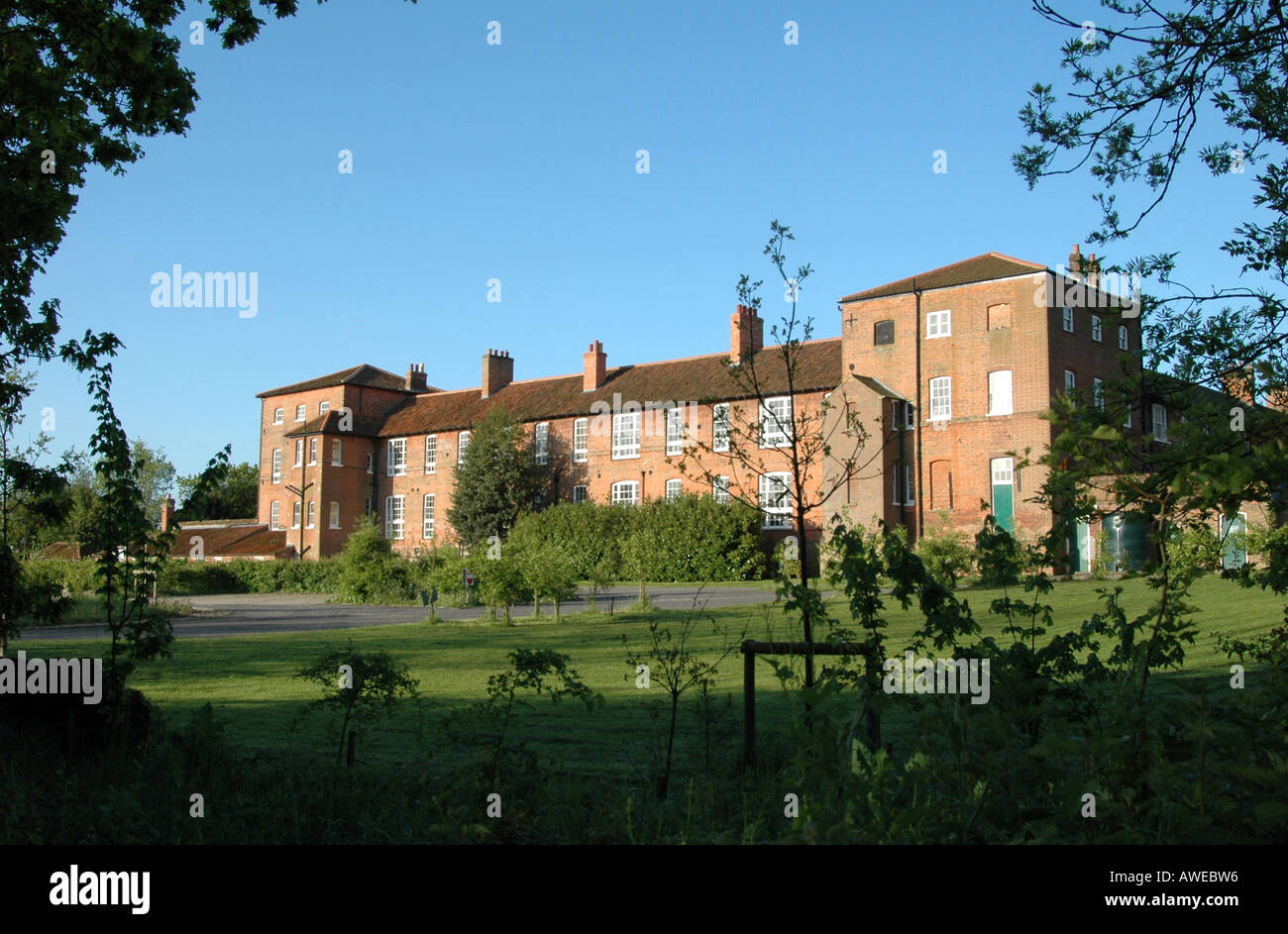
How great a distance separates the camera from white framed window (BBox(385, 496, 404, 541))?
61.4 metres

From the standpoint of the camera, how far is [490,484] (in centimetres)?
5172

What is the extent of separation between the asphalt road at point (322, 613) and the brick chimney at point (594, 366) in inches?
744

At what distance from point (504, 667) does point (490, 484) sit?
1476 inches

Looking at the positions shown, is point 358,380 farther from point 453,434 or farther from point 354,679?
point 354,679

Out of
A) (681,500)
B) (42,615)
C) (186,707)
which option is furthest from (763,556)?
(42,615)

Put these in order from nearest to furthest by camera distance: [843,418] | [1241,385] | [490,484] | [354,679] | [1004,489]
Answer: [1241,385], [354,679], [843,418], [1004,489], [490,484]

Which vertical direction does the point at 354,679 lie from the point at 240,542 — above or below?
above

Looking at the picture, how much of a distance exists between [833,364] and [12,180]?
38917 mm

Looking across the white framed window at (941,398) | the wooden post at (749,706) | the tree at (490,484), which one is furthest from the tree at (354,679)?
the tree at (490,484)

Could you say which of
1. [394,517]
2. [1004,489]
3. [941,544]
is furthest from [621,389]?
[941,544]

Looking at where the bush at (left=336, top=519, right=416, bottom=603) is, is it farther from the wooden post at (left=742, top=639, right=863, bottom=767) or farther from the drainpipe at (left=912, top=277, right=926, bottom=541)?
the wooden post at (left=742, top=639, right=863, bottom=767)

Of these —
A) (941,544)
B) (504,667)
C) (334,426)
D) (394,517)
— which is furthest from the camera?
(394,517)

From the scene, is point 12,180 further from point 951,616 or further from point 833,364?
point 833,364

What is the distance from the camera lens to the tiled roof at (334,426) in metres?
61.3
